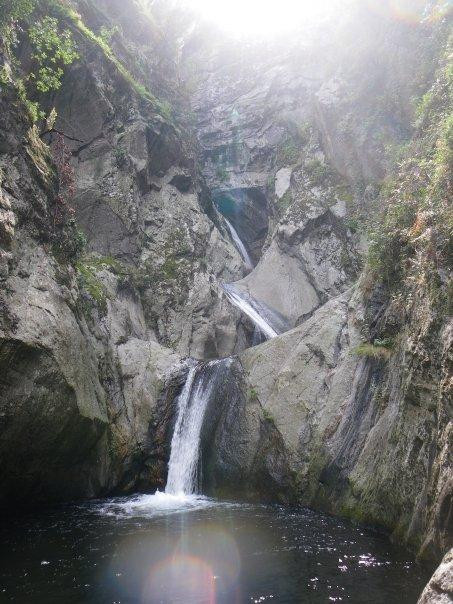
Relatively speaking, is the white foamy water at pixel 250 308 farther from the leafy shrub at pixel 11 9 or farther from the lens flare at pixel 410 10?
the lens flare at pixel 410 10

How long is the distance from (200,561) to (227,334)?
1597 centimetres

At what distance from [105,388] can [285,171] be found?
79.3 ft

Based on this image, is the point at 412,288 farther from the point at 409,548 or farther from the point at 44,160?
the point at 44,160

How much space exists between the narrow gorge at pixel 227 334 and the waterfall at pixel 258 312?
21 centimetres

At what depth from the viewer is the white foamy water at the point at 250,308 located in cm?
2642

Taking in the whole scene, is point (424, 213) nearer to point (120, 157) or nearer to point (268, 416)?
point (268, 416)

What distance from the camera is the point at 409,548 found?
9.26 meters

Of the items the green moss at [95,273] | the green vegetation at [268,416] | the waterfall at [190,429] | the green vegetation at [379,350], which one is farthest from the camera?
the green moss at [95,273]

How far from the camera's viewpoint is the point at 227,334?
81.9 feet

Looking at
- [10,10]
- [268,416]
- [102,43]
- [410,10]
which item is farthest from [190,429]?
[410,10]

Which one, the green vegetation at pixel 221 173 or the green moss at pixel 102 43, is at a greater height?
the green moss at pixel 102 43

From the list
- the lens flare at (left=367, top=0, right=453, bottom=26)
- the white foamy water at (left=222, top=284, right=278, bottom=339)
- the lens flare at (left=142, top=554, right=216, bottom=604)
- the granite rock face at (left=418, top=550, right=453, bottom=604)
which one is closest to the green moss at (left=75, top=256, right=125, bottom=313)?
the white foamy water at (left=222, top=284, right=278, bottom=339)

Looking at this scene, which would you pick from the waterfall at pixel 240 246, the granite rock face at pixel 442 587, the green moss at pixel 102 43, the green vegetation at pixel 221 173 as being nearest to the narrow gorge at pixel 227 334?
the granite rock face at pixel 442 587

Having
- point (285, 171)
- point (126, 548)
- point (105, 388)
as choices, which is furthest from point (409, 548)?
point (285, 171)
